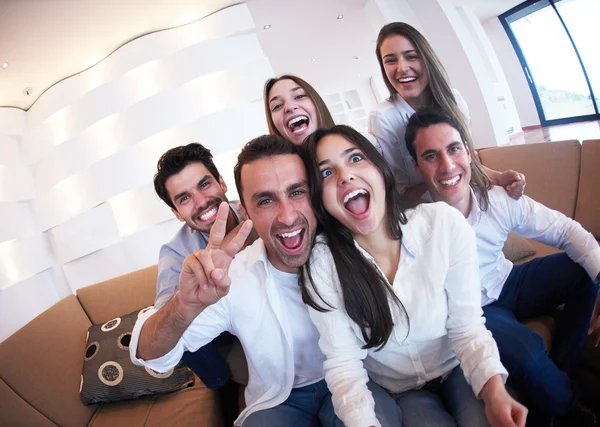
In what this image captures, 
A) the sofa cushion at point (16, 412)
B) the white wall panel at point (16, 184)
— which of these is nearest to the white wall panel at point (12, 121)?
the white wall panel at point (16, 184)

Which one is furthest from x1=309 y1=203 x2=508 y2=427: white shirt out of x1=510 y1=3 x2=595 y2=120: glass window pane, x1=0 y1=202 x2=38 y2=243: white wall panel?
x1=0 y1=202 x2=38 y2=243: white wall panel

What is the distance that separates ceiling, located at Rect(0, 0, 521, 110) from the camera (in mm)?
2547

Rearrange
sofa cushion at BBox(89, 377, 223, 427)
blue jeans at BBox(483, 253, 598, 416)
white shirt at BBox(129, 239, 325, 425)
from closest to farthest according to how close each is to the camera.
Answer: blue jeans at BBox(483, 253, 598, 416) < white shirt at BBox(129, 239, 325, 425) < sofa cushion at BBox(89, 377, 223, 427)

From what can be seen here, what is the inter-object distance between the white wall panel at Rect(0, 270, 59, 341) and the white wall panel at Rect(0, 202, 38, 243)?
51 centimetres

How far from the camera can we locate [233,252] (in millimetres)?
899

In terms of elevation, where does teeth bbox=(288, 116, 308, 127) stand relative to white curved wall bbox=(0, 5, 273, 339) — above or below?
below

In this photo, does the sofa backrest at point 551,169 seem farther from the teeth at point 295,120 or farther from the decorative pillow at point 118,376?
the decorative pillow at point 118,376

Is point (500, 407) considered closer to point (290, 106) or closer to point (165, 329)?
point (165, 329)

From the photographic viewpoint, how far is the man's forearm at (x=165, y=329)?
36.3 inches

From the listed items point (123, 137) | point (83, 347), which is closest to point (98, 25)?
point (123, 137)

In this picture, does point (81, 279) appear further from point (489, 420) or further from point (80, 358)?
point (489, 420)

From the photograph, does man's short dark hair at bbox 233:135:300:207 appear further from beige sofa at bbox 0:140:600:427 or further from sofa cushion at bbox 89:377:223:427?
sofa cushion at bbox 89:377:223:427

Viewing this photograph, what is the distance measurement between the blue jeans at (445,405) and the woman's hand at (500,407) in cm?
5

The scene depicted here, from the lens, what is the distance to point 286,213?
100 cm
